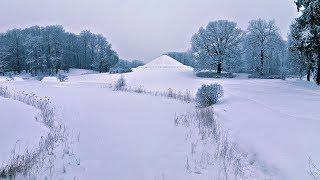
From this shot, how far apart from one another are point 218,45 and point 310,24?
27905 millimetres

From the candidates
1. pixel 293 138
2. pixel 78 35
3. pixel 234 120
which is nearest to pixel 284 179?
pixel 293 138

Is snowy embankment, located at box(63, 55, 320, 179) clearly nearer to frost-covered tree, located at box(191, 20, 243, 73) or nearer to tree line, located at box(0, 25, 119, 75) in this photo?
frost-covered tree, located at box(191, 20, 243, 73)

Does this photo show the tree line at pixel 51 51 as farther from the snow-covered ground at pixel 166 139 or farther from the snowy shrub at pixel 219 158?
the snowy shrub at pixel 219 158

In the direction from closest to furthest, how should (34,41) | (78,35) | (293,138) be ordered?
(293,138)
(34,41)
(78,35)

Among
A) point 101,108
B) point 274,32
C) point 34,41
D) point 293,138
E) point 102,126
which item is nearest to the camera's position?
point 293,138

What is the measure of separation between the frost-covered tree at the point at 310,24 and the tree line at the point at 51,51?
5498 centimetres

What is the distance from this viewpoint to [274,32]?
60.1 m

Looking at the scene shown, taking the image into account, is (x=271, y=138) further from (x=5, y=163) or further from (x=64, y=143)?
(x=5, y=163)

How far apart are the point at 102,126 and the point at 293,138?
17.0ft

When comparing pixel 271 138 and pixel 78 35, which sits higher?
pixel 78 35

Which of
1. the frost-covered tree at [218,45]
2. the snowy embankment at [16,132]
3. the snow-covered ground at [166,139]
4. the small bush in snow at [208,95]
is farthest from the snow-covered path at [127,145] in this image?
the frost-covered tree at [218,45]

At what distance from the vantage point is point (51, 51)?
77625 millimetres

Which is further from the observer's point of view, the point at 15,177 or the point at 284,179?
the point at 284,179

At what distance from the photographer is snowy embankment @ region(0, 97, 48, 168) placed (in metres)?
6.88
